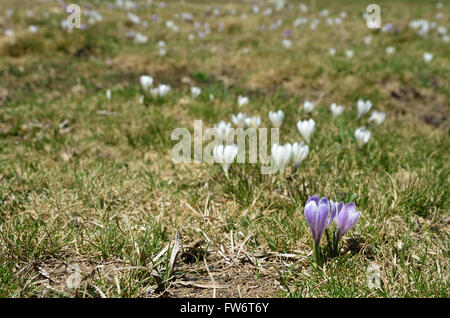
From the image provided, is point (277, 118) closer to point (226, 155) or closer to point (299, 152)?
point (299, 152)

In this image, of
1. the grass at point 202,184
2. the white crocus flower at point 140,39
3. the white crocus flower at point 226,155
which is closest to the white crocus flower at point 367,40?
the grass at point 202,184

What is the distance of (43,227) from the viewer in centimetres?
238

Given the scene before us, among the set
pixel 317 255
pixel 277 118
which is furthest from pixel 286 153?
pixel 277 118

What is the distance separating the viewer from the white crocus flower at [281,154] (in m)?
2.79

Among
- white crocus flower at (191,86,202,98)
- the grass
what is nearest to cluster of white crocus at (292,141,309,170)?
the grass

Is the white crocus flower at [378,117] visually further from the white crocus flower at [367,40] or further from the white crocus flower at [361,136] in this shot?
the white crocus flower at [367,40]

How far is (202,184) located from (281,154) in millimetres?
802

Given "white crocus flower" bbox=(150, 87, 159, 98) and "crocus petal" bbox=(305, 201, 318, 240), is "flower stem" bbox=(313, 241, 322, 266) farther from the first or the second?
"white crocus flower" bbox=(150, 87, 159, 98)

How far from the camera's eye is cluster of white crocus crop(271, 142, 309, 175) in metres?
2.79

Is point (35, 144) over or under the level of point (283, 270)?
over

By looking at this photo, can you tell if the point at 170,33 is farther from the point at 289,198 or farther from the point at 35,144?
the point at 289,198

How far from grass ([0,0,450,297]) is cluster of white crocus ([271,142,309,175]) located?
17 centimetres
